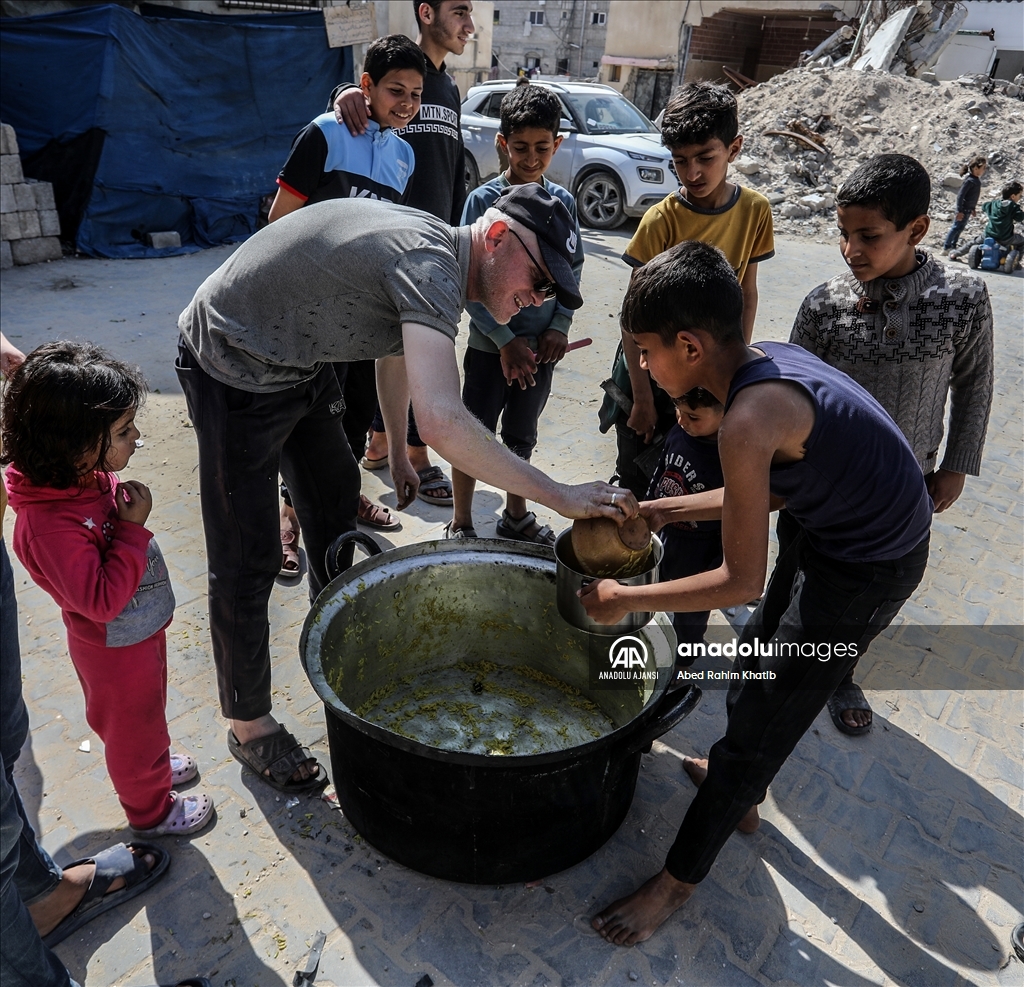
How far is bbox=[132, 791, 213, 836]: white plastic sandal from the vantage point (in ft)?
7.98

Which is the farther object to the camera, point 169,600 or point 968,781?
point 968,781

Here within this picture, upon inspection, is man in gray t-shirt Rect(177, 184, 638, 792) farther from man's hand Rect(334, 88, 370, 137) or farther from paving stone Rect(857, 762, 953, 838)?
paving stone Rect(857, 762, 953, 838)

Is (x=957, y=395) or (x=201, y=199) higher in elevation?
(x=957, y=395)

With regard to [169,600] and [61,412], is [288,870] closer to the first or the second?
[169,600]

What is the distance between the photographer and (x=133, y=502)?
Result: 211 centimetres

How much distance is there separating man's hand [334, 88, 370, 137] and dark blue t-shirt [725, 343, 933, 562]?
7.29 feet

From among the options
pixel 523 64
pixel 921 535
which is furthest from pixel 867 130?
pixel 523 64

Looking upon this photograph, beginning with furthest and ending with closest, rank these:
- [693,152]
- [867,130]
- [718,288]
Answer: [867,130]
[693,152]
[718,288]

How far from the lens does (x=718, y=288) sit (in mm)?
1864

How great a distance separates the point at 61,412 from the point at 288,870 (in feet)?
4.83

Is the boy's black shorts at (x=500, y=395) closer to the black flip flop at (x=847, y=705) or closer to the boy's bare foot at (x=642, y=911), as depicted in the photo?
the black flip flop at (x=847, y=705)

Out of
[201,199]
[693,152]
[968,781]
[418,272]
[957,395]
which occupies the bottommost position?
[968,781]

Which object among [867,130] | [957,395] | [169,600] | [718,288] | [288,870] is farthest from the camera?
[867,130]

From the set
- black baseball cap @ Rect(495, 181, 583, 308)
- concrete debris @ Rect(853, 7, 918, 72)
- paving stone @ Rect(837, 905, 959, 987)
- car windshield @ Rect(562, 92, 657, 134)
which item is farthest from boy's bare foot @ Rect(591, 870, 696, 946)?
concrete debris @ Rect(853, 7, 918, 72)
